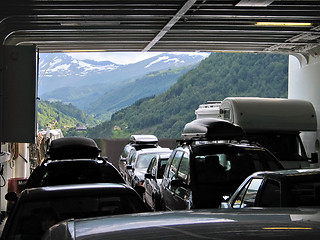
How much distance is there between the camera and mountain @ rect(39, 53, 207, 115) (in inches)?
2274

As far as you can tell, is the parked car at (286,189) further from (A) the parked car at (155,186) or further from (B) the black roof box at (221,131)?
(A) the parked car at (155,186)

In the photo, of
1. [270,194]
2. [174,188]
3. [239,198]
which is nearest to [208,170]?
[174,188]

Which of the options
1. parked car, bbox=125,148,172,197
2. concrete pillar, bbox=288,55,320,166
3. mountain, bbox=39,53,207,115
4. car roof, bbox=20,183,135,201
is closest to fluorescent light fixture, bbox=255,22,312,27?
concrete pillar, bbox=288,55,320,166

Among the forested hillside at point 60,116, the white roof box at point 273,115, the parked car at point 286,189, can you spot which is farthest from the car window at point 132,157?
the forested hillside at point 60,116

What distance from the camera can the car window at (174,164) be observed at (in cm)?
1055

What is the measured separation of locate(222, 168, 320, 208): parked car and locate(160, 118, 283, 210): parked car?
7.16 feet

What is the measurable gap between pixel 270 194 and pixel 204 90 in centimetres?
4624

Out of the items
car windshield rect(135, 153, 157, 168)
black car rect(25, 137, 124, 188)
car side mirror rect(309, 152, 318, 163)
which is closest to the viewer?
black car rect(25, 137, 124, 188)

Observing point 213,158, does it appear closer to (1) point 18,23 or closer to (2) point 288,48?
(1) point 18,23

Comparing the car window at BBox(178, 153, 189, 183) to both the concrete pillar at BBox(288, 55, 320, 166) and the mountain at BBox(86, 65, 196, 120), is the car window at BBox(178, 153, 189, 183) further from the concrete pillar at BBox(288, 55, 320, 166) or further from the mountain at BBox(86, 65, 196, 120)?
the mountain at BBox(86, 65, 196, 120)

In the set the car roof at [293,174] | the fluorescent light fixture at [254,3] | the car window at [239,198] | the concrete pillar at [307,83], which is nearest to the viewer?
the car roof at [293,174]

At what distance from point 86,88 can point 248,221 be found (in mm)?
57978

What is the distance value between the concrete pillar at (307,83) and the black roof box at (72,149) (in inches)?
235

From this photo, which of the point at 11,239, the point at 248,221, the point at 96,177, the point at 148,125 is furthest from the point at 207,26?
the point at 148,125
